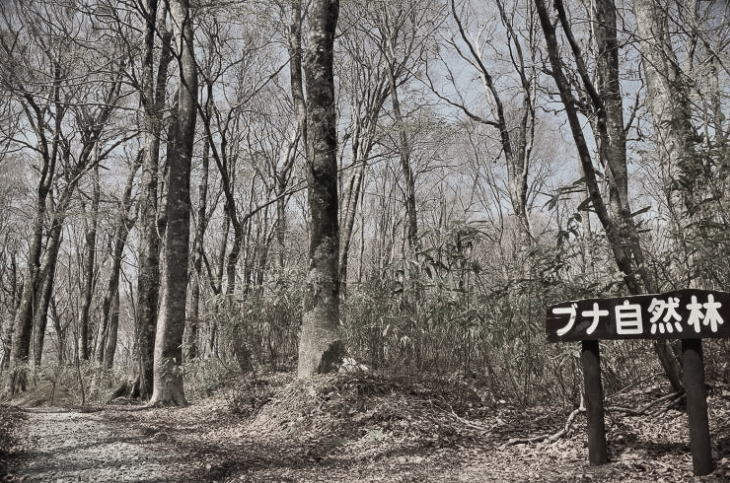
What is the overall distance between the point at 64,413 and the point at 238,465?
15.6 feet

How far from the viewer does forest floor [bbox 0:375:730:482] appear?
11.0 feet

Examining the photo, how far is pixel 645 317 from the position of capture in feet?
10.1

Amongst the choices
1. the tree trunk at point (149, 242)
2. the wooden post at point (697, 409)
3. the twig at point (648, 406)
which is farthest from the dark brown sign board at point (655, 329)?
the tree trunk at point (149, 242)

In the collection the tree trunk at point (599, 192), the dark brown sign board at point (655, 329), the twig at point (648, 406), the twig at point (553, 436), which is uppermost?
the tree trunk at point (599, 192)

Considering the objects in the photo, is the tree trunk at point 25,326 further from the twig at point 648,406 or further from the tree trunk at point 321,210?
the twig at point 648,406

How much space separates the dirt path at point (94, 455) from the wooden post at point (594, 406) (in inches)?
102

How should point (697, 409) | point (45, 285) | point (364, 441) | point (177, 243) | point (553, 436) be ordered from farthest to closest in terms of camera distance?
point (45, 285) < point (177, 243) < point (364, 441) < point (553, 436) < point (697, 409)

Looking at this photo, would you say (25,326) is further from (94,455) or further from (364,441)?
(364,441)

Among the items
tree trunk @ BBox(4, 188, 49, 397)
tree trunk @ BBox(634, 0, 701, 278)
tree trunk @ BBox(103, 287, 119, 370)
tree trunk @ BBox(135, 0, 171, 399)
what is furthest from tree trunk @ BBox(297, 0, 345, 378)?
tree trunk @ BBox(103, 287, 119, 370)

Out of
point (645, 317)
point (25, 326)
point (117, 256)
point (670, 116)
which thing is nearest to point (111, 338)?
point (117, 256)

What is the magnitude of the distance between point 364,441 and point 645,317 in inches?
96.1

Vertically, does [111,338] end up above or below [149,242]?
below

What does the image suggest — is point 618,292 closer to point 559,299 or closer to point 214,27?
point 559,299

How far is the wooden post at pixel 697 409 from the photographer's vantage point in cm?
285
